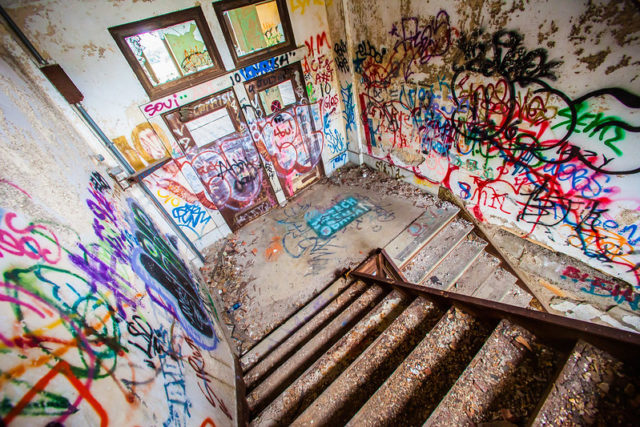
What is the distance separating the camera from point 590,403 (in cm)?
164

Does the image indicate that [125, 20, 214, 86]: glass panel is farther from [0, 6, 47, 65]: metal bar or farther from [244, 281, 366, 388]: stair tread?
[244, 281, 366, 388]: stair tread

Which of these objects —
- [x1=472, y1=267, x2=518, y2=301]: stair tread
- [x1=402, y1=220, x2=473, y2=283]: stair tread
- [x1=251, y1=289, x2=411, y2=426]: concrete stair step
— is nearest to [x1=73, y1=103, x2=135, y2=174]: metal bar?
[x1=251, y1=289, x2=411, y2=426]: concrete stair step

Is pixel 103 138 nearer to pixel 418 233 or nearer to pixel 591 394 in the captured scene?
pixel 418 233

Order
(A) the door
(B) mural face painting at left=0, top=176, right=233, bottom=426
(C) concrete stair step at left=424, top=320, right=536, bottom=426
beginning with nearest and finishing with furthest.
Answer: (B) mural face painting at left=0, top=176, right=233, bottom=426 < (C) concrete stair step at left=424, top=320, right=536, bottom=426 < (A) the door

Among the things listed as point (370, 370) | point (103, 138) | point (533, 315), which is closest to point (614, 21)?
point (533, 315)

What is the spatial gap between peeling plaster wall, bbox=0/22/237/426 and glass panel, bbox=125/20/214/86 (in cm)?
137

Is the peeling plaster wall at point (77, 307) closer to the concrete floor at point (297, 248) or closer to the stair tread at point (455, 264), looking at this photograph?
the concrete floor at point (297, 248)

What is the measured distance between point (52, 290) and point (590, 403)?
3.34 meters

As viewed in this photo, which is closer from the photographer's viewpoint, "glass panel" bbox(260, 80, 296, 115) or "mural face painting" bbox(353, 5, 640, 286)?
"mural face painting" bbox(353, 5, 640, 286)

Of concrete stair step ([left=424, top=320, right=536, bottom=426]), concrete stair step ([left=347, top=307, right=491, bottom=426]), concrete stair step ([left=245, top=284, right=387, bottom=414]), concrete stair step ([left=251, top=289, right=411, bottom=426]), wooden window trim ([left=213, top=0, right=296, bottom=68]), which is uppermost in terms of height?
wooden window trim ([left=213, top=0, right=296, bottom=68])

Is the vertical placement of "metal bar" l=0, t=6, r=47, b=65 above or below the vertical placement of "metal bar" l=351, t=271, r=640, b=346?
above

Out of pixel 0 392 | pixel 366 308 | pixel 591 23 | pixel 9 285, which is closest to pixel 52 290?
pixel 9 285

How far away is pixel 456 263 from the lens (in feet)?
15.8

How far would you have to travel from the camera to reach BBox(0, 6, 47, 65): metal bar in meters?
2.93
